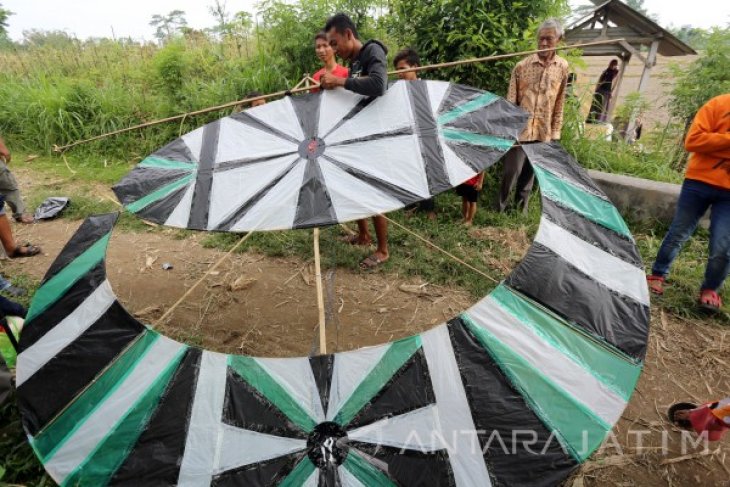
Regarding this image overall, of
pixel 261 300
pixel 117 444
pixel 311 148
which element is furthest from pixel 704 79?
pixel 117 444

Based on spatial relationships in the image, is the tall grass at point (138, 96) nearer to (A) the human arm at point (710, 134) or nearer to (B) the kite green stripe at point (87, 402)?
(A) the human arm at point (710, 134)

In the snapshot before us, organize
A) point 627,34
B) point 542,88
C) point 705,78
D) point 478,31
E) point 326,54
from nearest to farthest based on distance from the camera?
point 326,54 < point 542,88 < point 478,31 < point 705,78 < point 627,34

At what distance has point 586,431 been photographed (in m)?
1.32

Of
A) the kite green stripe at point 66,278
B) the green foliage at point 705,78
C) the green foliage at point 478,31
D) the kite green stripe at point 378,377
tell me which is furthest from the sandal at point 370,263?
the green foliage at point 705,78

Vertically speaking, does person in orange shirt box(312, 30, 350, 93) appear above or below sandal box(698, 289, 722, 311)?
above

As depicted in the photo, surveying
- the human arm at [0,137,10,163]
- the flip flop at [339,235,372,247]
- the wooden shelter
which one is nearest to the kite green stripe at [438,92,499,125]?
the flip flop at [339,235,372,247]

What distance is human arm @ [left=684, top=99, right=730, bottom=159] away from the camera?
2.67 m

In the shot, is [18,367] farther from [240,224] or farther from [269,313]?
[269,313]

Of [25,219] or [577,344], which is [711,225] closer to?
[577,344]

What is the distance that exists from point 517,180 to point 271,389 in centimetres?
393

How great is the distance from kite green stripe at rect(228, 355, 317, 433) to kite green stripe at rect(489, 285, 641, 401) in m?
0.85

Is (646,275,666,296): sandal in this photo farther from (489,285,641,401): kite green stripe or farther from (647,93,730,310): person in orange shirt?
(489,285,641,401): kite green stripe

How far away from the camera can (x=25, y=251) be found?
415 cm

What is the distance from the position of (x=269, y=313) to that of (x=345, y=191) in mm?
2010
